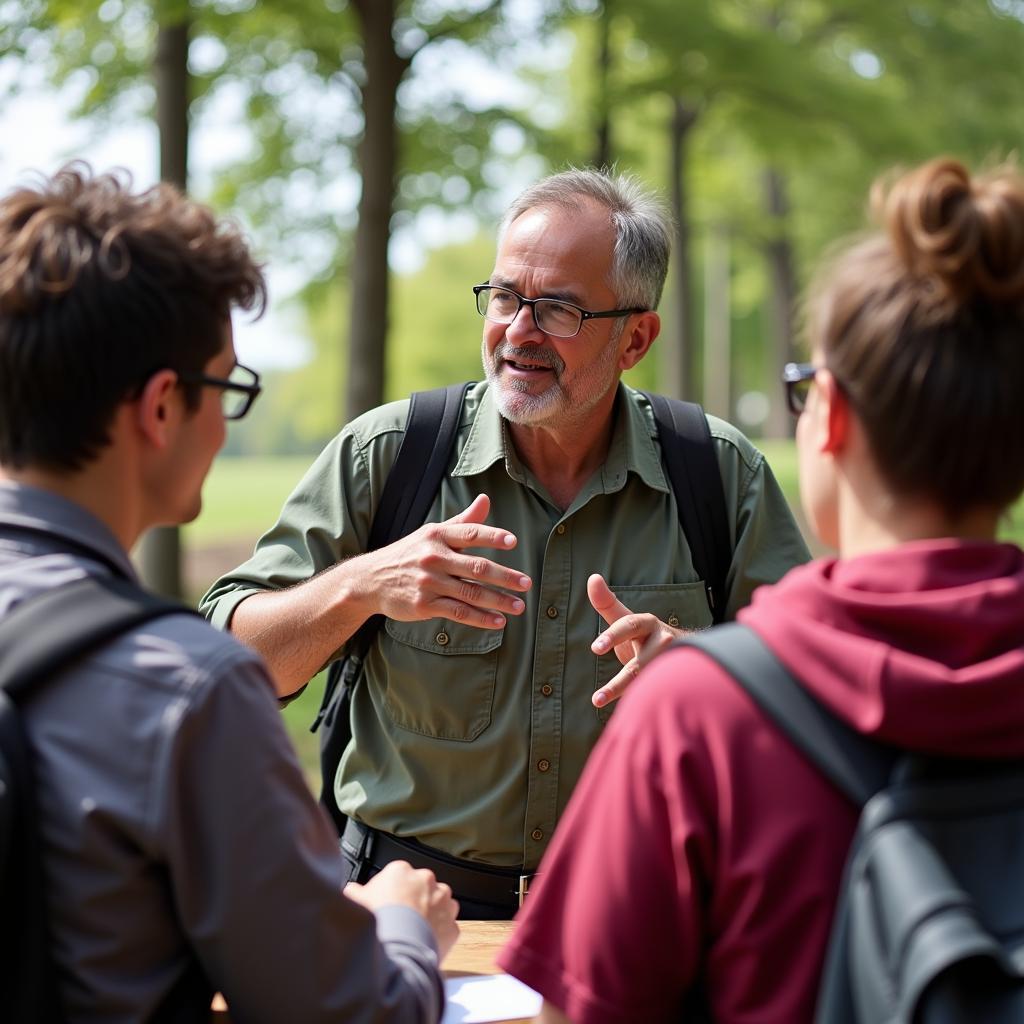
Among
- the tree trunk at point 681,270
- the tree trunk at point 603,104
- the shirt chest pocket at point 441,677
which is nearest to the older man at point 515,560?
the shirt chest pocket at point 441,677

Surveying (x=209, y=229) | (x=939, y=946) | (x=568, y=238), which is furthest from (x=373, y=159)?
(x=939, y=946)

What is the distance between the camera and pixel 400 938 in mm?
1834

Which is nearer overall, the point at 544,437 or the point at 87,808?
the point at 87,808

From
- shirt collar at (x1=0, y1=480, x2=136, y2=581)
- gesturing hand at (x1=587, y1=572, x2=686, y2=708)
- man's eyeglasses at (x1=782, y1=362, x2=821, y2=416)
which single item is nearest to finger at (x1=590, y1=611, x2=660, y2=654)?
gesturing hand at (x1=587, y1=572, x2=686, y2=708)

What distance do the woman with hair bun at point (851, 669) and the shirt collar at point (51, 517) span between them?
27.1 inches

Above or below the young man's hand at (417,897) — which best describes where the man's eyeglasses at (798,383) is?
above

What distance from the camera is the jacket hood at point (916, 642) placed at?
1.40 meters

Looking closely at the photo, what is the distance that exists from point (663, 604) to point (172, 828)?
1861 millimetres

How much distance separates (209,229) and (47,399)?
1.03 ft

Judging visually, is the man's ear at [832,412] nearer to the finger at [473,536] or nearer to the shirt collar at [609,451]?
the finger at [473,536]

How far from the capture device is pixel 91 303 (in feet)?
5.23

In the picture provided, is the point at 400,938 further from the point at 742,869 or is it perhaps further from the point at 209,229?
the point at 209,229

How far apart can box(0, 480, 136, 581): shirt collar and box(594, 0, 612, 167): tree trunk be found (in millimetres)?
12197

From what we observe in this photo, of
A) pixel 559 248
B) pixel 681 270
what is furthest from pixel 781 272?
pixel 559 248
